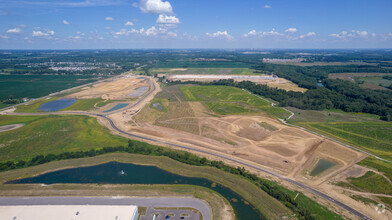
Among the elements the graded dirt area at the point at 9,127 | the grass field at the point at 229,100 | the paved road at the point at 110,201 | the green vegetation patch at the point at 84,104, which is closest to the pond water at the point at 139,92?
the green vegetation patch at the point at 84,104

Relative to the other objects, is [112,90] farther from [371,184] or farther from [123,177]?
[371,184]

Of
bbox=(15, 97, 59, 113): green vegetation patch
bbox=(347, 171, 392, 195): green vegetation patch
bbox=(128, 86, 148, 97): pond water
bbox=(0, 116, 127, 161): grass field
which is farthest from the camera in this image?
bbox=(128, 86, 148, 97): pond water

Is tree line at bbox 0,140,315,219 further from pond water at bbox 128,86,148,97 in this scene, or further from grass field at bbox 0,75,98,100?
grass field at bbox 0,75,98,100

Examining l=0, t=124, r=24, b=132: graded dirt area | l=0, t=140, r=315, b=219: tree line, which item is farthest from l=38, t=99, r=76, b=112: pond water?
l=0, t=140, r=315, b=219: tree line

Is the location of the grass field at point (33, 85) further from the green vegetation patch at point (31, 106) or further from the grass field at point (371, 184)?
the grass field at point (371, 184)

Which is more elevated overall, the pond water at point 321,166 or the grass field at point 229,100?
the grass field at point 229,100

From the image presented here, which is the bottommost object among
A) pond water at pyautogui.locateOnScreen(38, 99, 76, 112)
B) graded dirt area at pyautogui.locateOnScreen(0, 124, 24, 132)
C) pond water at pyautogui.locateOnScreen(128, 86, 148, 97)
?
graded dirt area at pyautogui.locateOnScreen(0, 124, 24, 132)

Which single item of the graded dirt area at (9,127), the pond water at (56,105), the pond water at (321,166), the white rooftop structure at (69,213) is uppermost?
the pond water at (56,105)

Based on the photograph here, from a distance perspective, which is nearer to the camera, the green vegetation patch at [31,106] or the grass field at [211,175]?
the grass field at [211,175]
